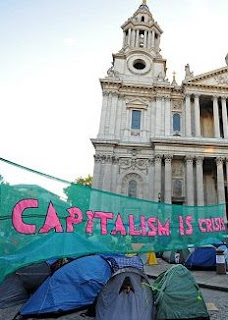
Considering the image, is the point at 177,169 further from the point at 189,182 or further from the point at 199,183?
the point at 199,183

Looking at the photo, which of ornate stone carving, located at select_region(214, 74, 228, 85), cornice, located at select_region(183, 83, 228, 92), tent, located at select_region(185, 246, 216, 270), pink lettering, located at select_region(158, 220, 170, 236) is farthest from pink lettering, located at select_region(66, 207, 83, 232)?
ornate stone carving, located at select_region(214, 74, 228, 85)

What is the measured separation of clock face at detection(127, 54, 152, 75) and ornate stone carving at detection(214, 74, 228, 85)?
8495mm

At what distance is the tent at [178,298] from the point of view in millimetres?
5766

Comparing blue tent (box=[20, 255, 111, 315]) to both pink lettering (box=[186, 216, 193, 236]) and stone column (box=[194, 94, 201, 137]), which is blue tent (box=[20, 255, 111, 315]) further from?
stone column (box=[194, 94, 201, 137])

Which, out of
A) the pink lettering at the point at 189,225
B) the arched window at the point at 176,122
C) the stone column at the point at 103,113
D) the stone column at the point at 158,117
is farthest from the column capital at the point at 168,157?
the pink lettering at the point at 189,225

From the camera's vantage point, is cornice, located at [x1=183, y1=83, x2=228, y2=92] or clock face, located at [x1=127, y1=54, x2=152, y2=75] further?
clock face, located at [x1=127, y1=54, x2=152, y2=75]

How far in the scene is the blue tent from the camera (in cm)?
603

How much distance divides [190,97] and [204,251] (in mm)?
21351

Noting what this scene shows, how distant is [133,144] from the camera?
27.7 m

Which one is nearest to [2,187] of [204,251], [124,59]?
[204,251]

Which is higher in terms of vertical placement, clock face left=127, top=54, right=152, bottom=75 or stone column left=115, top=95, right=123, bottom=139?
clock face left=127, top=54, right=152, bottom=75

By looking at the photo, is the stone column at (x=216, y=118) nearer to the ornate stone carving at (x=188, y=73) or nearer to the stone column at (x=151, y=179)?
the ornate stone carving at (x=188, y=73)

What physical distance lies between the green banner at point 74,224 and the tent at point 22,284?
3.11 metres

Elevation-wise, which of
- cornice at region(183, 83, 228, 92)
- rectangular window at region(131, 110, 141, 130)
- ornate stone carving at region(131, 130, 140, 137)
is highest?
cornice at region(183, 83, 228, 92)
